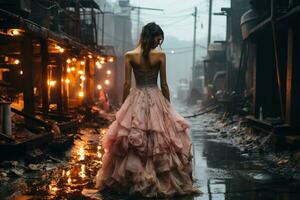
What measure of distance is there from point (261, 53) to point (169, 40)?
12150 centimetres

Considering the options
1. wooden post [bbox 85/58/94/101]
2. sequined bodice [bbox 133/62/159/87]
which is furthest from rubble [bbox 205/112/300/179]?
wooden post [bbox 85/58/94/101]

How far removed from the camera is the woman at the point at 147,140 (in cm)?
679

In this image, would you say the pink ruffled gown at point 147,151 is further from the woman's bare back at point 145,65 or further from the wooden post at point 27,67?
the wooden post at point 27,67

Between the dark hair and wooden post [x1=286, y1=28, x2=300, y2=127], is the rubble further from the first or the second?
the dark hair

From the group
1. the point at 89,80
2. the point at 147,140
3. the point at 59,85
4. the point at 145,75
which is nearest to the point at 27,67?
the point at 59,85

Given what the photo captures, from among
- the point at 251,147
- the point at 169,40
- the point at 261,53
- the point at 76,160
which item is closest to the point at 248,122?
the point at 261,53

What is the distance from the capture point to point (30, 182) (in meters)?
8.30

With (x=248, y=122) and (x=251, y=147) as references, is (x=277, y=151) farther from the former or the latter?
(x=248, y=122)

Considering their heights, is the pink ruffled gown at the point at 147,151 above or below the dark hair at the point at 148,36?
below

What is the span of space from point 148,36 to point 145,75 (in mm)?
636

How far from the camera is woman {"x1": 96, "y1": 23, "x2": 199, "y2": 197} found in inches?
267

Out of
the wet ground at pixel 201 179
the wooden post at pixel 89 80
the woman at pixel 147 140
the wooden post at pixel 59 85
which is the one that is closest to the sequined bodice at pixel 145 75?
the woman at pixel 147 140

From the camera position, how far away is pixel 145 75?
7418 millimetres

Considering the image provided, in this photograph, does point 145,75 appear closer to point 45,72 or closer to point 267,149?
point 267,149
